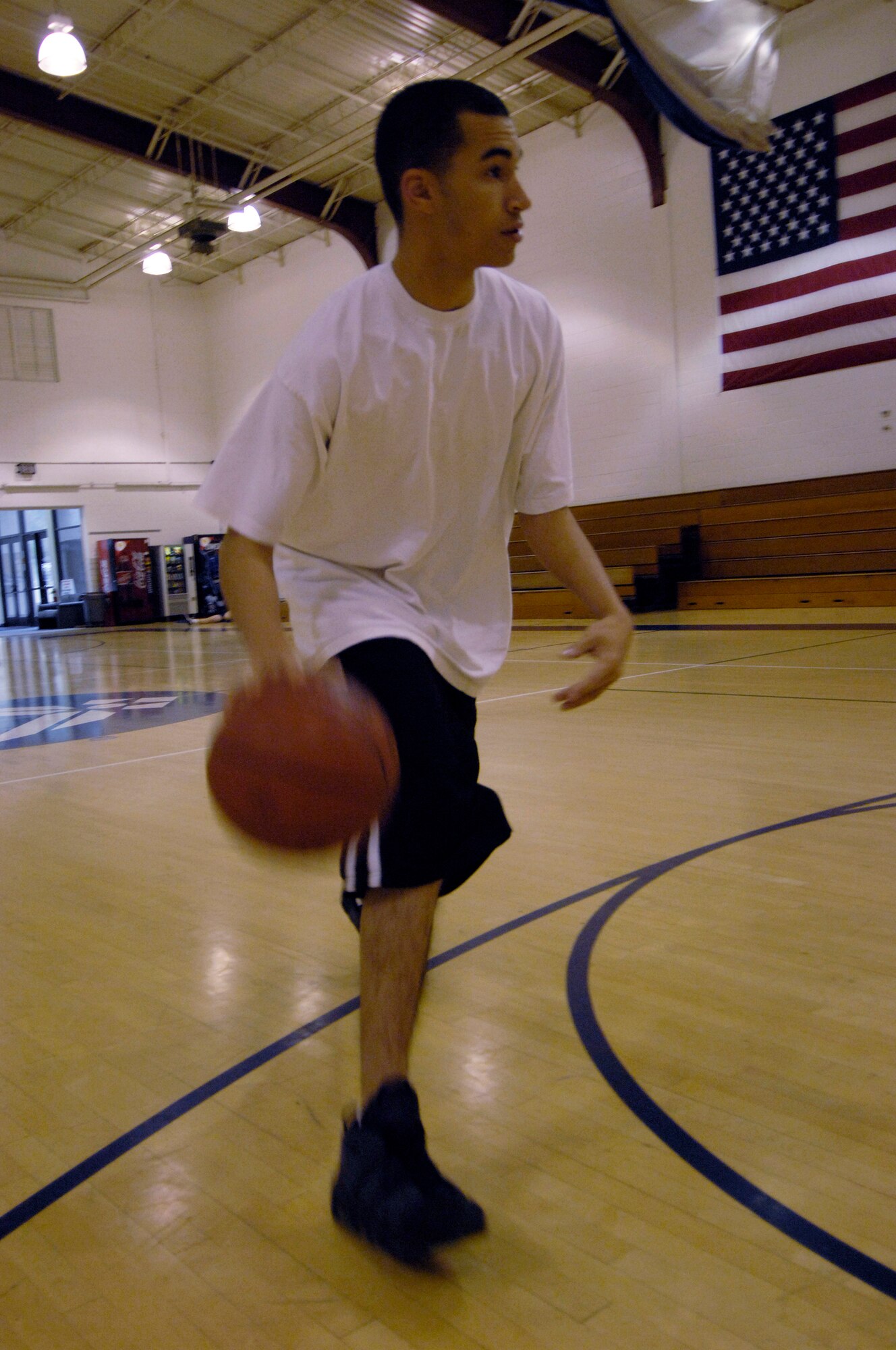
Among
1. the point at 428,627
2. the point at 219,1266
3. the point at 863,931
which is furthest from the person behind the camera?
the point at 863,931

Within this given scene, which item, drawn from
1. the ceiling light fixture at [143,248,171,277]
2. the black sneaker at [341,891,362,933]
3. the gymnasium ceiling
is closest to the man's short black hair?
the black sneaker at [341,891,362,933]

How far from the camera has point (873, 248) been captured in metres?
10.0

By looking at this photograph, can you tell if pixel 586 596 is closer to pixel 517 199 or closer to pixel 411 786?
Answer: pixel 411 786

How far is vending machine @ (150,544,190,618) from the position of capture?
19094 millimetres

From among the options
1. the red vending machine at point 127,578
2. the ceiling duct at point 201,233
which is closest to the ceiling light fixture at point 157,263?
the ceiling duct at point 201,233

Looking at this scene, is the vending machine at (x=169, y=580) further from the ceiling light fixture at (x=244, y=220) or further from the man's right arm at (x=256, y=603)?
the man's right arm at (x=256, y=603)

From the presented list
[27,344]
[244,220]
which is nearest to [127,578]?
[27,344]

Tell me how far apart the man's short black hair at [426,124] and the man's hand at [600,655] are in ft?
2.07

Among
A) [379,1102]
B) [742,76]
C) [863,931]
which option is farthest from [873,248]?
[379,1102]

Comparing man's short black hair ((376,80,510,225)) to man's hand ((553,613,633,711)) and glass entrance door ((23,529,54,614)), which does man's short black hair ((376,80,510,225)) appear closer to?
man's hand ((553,613,633,711))

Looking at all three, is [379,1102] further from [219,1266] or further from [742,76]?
[742,76]

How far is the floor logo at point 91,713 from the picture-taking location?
18.0 ft

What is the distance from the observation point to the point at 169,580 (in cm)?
1930

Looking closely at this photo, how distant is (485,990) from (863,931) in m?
0.74
